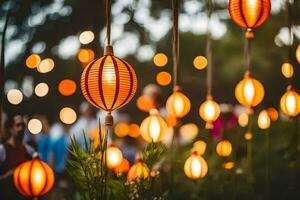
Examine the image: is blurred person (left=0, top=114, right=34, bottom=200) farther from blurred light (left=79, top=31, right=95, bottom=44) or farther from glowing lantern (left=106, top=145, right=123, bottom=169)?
blurred light (left=79, top=31, right=95, bottom=44)

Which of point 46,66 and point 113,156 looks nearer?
point 113,156

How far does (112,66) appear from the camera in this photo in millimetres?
4238

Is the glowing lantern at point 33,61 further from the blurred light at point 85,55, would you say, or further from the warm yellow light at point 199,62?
the warm yellow light at point 199,62

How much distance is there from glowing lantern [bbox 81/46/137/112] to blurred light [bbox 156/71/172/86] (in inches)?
334

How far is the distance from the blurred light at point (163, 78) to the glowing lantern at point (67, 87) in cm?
218

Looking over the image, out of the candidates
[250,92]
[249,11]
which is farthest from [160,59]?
[249,11]

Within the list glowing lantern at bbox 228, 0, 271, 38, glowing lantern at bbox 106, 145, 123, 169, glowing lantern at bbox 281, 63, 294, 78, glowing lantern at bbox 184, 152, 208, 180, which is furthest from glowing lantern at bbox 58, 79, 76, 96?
glowing lantern at bbox 228, 0, 271, 38

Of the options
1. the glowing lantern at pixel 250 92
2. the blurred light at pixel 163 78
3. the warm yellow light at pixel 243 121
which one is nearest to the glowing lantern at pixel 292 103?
the glowing lantern at pixel 250 92

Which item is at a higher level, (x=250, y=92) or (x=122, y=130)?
(x=250, y=92)

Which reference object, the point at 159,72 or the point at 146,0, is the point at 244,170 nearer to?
the point at 146,0

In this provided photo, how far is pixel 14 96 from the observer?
9766 mm

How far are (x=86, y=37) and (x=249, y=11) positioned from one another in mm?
4723

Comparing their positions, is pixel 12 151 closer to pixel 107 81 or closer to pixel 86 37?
pixel 107 81

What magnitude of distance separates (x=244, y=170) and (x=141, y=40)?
327cm
